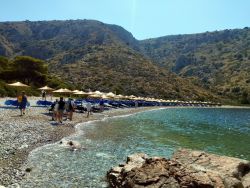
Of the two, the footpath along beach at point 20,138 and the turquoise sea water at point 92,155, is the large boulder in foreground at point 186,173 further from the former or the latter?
the footpath along beach at point 20,138

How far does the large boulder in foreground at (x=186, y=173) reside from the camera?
1201cm

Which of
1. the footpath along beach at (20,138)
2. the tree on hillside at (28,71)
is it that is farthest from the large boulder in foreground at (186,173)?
the tree on hillside at (28,71)

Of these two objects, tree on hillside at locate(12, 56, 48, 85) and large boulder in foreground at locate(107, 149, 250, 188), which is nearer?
large boulder in foreground at locate(107, 149, 250, 188)

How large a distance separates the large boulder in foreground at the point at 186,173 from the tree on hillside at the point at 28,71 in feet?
263

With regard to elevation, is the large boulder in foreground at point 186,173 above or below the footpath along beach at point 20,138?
above

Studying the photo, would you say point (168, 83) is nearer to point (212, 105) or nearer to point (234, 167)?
point (212, 105)

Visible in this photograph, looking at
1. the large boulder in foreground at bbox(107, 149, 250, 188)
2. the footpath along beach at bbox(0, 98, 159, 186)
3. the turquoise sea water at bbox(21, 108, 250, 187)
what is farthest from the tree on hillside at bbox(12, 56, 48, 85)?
the large boulder in foreground at bbox(107, 149, 250, 188)

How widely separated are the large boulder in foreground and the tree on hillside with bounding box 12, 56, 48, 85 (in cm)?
8024

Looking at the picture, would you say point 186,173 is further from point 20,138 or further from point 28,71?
point 28,71

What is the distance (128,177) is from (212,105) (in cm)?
12248

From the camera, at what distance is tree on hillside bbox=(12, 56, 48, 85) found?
91.4 m

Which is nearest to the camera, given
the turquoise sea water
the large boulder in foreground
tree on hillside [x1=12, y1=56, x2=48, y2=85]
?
the large boulder in foreground

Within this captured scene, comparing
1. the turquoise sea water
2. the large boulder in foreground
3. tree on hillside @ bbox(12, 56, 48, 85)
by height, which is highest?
tree on hillside @ bbox(12, 56, 48, 85)

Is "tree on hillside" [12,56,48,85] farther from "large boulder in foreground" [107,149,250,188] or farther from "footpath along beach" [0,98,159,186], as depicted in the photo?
"large boulder in foreground" [107,149,250,188]
